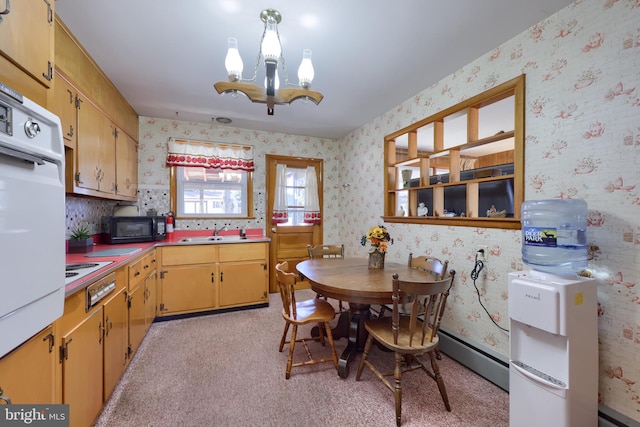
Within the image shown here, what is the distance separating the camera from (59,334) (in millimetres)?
1146

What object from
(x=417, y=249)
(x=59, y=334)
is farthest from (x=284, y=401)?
(x=417, y=249)

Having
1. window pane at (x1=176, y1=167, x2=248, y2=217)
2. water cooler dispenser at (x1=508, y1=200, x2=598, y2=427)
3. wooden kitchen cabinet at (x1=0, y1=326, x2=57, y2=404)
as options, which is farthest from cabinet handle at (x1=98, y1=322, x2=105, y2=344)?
water cooler dispenser at (x1=508, y1=200, x2=598, y2=427)

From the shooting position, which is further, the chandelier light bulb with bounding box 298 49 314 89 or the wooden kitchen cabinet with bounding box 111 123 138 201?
the wooden kitchen cabinet with bounding box 111 123 138 201

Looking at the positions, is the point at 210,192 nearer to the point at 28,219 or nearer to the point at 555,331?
the point at 28,219

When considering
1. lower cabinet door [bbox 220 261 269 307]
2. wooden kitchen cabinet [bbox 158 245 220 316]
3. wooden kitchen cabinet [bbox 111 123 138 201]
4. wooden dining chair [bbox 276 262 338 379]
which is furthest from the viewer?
lower cabinet door [bbox 220 261 269 307]

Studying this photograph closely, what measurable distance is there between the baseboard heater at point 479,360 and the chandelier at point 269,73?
226 centimetres

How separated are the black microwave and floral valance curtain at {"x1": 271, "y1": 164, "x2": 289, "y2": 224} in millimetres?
1506

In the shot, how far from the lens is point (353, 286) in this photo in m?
1.85

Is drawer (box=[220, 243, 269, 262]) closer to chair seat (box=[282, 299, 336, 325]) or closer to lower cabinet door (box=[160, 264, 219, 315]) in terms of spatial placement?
lower cabinet door (box=[160, 264, 219, 315])

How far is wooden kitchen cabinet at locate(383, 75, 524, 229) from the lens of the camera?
1.86 m

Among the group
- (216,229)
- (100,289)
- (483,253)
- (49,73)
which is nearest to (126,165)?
(216,229)

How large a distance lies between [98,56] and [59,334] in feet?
7.01

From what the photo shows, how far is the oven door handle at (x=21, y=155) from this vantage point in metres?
0.72

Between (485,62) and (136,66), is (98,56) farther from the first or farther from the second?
(485,62)
